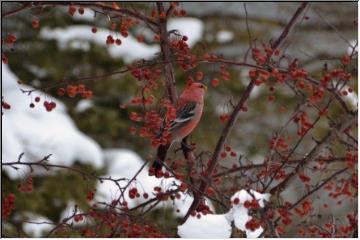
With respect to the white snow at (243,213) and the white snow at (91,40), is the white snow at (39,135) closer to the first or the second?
the white snow at (91,40)

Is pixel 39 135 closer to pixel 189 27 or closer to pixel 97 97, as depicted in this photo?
pixel 97 97

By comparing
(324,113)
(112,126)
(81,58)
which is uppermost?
(81,58)

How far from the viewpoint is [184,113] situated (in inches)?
146

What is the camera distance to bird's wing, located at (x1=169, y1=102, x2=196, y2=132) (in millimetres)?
3536

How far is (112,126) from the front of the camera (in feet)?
27.3

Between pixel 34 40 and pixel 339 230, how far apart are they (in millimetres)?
5448

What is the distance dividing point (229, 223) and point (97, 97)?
579 cm

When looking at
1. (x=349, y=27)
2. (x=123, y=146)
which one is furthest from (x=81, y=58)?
(x=349, y=27)

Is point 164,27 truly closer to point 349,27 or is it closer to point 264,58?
point 264,58

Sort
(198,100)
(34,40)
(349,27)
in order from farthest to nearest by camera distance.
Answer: (349,27)
(34,40)
(198,100)

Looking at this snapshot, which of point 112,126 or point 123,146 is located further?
point 123,146

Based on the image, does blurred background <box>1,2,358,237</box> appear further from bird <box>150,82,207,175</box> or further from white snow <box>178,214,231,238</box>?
white snow <box>178,214,231,238</box>

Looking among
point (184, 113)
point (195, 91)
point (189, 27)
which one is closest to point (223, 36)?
point (189, 27)

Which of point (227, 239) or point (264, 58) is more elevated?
point (264, 58)
